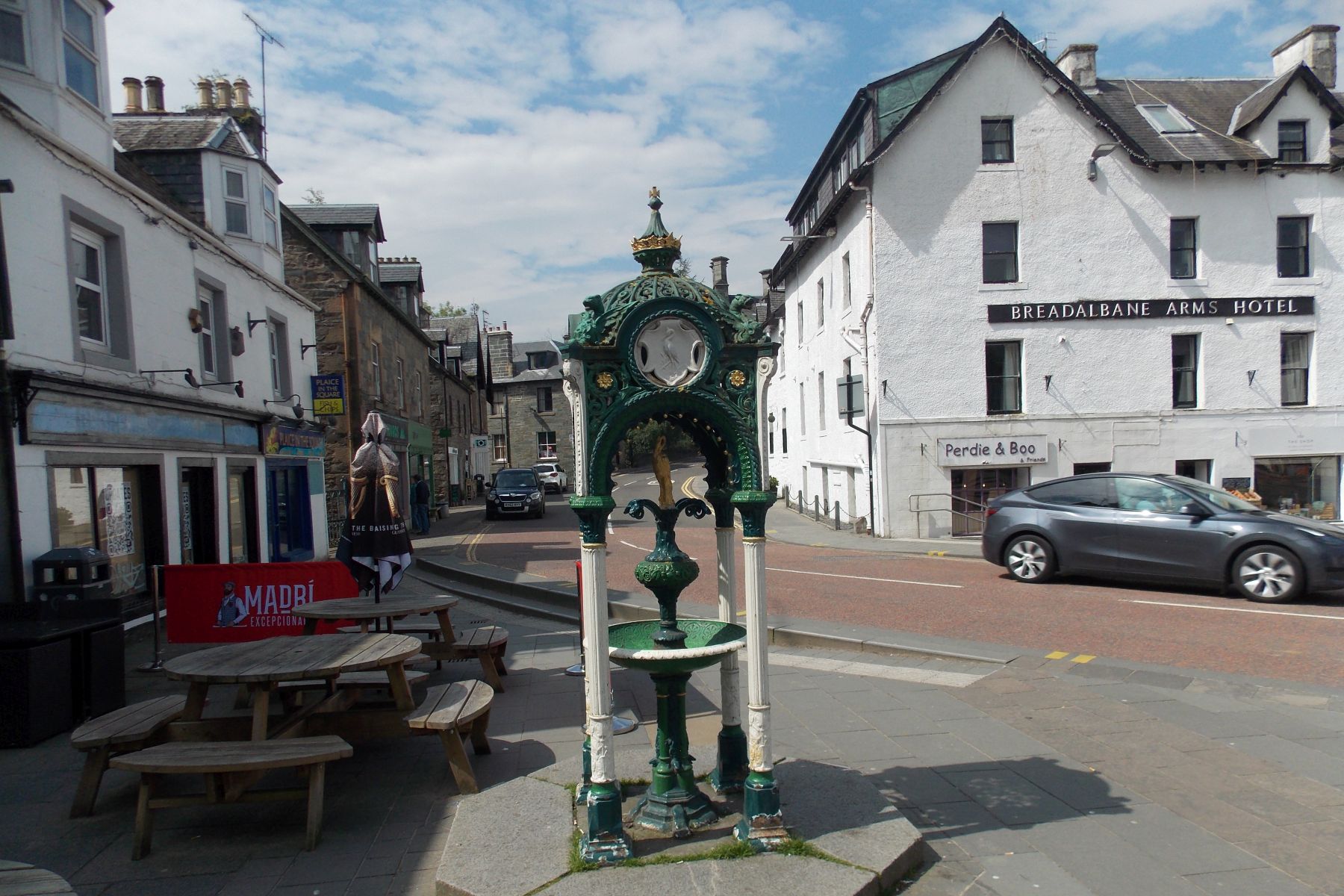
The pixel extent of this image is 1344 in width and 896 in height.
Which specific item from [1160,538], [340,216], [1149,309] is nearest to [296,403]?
[340,216]

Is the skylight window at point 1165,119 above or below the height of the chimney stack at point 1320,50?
below

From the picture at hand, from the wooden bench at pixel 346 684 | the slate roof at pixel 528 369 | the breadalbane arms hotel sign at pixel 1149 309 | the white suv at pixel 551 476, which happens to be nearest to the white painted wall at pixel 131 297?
the wooden bench at pixel 346 684

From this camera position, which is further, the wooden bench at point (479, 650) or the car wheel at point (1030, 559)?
the car wheel at point (1030, 559)

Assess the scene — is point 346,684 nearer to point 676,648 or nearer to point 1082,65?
point 676,648

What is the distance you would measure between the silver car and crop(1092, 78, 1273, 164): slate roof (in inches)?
475

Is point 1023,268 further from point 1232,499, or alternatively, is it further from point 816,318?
point 1232,499

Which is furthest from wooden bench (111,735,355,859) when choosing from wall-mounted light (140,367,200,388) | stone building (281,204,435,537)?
stone building (281,204,435,537)

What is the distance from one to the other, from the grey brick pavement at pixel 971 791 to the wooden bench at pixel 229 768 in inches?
8.0

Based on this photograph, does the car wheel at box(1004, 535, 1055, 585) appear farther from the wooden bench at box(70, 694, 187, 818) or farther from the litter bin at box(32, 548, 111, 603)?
the litter bin at box(32, 548, 111, 603)

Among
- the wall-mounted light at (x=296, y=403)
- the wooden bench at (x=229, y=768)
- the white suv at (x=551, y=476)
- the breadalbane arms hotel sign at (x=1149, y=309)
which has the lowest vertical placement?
the white suv at (x=551, y=476)

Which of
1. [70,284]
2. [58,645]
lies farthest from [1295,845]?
[70,284]

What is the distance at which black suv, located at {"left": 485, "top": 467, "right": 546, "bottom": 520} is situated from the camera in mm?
28500

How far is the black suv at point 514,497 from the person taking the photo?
28500 mm

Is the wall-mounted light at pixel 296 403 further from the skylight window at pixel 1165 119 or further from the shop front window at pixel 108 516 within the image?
the skylight window at pixel 1165 119
